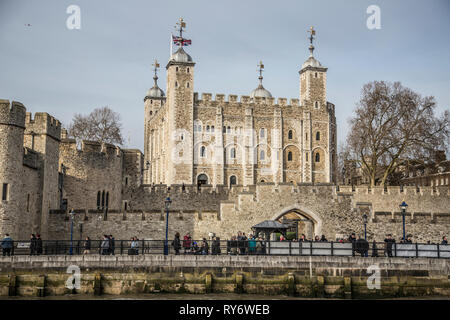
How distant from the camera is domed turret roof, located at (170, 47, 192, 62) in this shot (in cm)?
6350

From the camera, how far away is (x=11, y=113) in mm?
27531

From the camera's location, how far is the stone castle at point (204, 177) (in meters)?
30.9

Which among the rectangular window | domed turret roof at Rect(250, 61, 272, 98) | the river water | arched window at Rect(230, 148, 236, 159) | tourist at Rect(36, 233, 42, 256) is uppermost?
domed turret roof at Rect(250, 61, 272, 98)

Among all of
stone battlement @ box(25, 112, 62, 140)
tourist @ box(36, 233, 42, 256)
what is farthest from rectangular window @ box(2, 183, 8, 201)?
stone battlement @ box(25, 112, 62, 140)

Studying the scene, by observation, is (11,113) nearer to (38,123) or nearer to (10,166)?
(10,166)

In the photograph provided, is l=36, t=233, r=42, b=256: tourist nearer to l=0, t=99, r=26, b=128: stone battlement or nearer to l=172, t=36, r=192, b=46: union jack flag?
l=0, t=99, r=26, b=128: stone battlement

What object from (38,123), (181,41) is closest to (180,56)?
(181,41)

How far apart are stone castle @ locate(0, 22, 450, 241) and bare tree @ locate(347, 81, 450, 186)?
611 centimetres

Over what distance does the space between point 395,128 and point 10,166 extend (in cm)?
3425

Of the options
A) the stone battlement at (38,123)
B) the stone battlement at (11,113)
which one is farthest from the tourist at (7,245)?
the stone battlement at (38,123)

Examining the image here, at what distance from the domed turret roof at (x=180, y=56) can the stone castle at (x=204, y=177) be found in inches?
6.4

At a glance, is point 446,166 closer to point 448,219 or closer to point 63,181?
point 448,219
